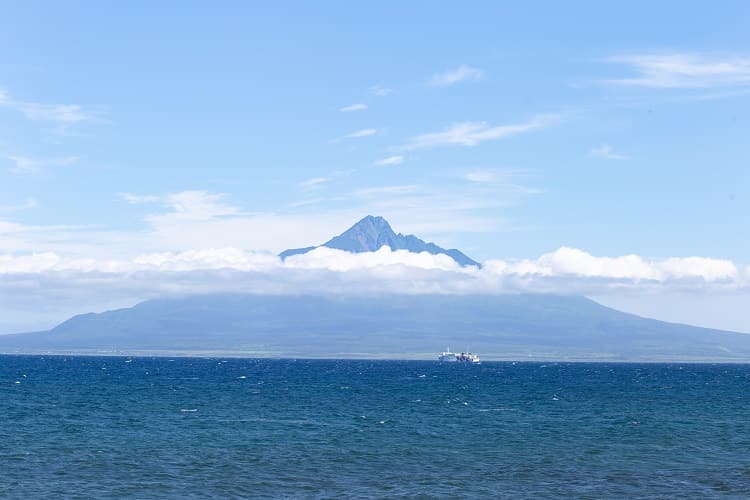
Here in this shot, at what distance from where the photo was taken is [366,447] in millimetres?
78688

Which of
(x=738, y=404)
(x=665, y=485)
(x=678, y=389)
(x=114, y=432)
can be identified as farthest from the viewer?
(x=678, y=389)

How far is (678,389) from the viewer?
184 meters

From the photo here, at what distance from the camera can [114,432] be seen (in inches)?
3452

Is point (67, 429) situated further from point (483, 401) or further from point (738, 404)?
point (738, 404)

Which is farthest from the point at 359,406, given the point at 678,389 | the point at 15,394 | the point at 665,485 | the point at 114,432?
the point at 678,389

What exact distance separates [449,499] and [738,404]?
95779 millimetres

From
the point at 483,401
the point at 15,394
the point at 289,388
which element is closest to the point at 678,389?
the point at 483,401

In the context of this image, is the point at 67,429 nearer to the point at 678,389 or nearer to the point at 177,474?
the point at 177,474

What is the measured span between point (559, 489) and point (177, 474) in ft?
85.4

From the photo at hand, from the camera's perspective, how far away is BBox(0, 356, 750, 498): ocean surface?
6034 centimetres

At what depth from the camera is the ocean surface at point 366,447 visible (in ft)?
198

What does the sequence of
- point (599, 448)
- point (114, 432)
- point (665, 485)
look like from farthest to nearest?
point (114, 432), point (599, 448), point (665, 485)

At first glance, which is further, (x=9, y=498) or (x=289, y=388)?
(x=289, y=388)

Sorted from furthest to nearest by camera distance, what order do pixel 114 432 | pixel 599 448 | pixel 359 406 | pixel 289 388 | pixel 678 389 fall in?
pixel 678 389 < pixel 289 388 < pixel 359 406 < pixel 114 432 < pixel 599 448
